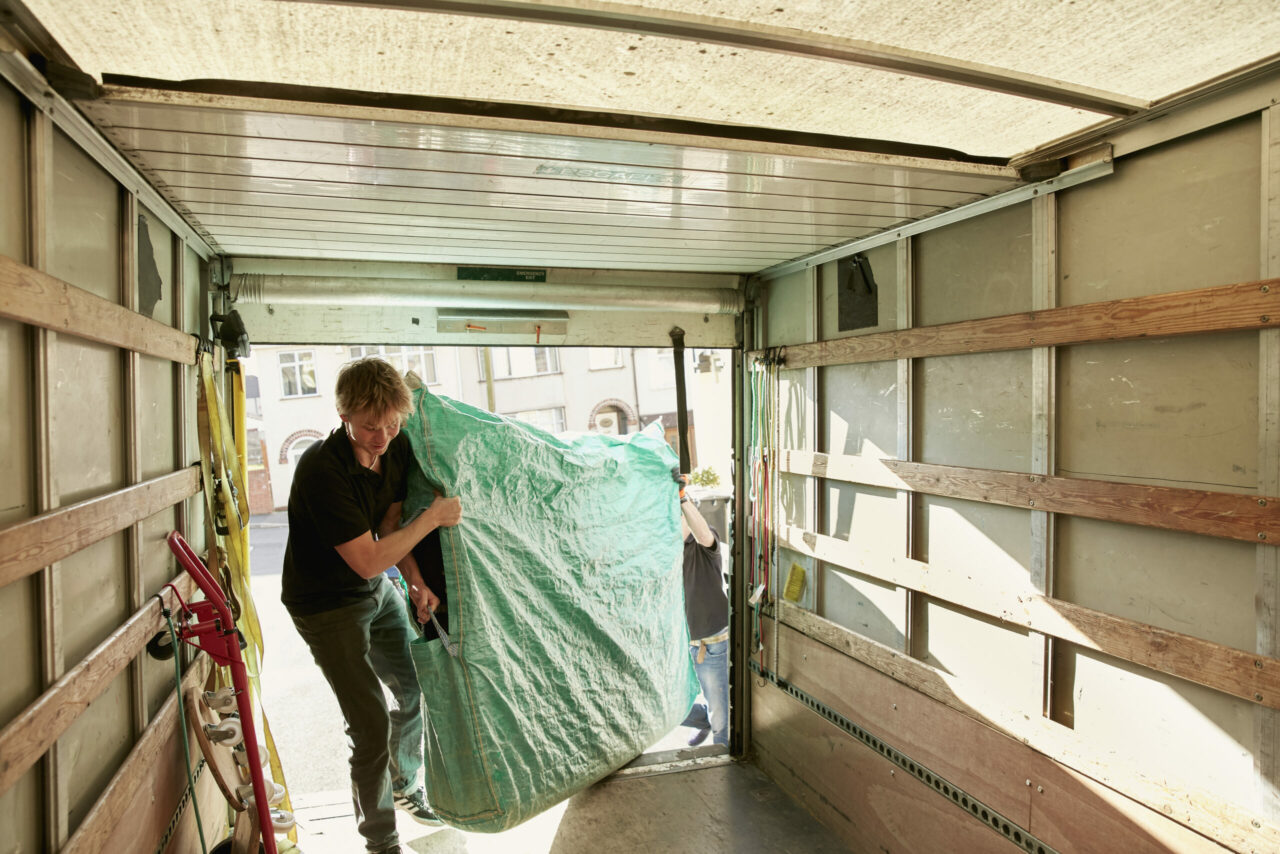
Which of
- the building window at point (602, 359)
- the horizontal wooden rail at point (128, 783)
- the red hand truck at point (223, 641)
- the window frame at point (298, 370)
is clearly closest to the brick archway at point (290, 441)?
the window frame at point (298, 370)

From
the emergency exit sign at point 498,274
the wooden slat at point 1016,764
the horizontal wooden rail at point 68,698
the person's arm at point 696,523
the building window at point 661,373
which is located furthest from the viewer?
the building window at point 661,373

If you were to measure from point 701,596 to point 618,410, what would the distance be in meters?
10.9

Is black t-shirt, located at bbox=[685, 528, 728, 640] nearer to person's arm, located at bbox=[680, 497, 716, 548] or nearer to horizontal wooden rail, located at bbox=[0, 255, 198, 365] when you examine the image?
person's arm, located at bbox=[680, 497, 716, 548]

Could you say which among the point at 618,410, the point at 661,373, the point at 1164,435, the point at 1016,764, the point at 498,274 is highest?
the point at 661,373

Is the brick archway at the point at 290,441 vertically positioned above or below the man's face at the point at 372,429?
below

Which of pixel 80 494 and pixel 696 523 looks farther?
pixel 696 523

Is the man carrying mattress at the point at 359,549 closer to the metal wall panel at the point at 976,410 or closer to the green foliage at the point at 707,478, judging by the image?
the metal wall panel at the point at 976,410

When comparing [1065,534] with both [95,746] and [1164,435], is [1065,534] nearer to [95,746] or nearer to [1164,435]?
[1164,435]

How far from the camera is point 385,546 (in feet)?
7.45

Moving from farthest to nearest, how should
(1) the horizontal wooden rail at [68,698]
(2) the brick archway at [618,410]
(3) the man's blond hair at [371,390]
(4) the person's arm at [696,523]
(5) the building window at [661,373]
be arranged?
(5) the building window at [661,373], (2) the brick archway at [618,410], (4) the person's arm at [696,523], (3) the man's blond hair at [371,390], (1) the horizontal wooden rail at [68,698]

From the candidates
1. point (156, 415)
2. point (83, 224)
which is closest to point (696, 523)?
point (156, 415)

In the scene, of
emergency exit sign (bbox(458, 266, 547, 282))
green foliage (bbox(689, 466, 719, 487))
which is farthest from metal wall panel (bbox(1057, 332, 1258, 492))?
green foliage (bbox(689, 466, 719, 487))

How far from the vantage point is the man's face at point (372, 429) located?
7.34ft

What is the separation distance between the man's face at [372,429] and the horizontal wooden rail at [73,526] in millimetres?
553
